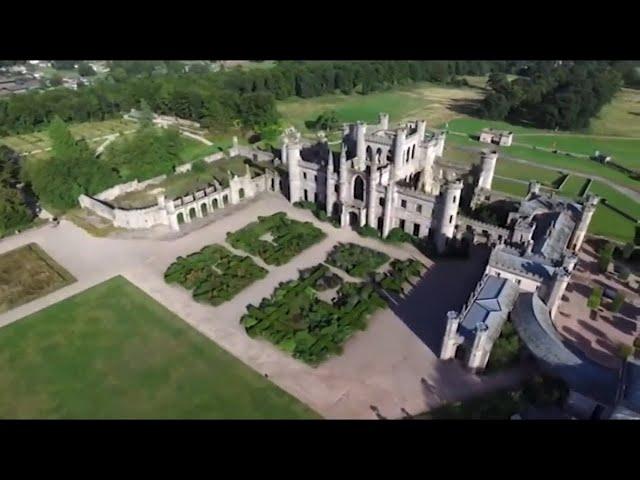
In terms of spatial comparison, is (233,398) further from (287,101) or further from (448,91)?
(448,91)

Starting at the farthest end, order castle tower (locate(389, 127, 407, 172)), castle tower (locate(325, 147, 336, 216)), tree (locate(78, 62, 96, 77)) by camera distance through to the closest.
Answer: tree (locate(78, 62, 96, 77)) → castle tower (locate(325, 147, 336, 216)) → castle tower (locate(389, 127, 407, 172))

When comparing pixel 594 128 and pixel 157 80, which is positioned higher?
pixel 157 80

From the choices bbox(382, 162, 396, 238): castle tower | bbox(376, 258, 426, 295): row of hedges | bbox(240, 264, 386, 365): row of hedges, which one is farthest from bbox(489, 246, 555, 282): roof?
bbox(382, 162, 396, 238): castle tower

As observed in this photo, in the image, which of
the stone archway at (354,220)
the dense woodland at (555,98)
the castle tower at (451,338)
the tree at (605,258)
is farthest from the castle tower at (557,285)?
the dense woodland at (555,98)

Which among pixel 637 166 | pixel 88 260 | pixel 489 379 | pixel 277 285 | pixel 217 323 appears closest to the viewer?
pixel 489 379

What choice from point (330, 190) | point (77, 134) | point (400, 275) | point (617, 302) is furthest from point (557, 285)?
point (77, 134)

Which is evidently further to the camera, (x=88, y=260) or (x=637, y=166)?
(x=637, y=166)

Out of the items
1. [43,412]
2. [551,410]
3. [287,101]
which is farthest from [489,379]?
[287,101]

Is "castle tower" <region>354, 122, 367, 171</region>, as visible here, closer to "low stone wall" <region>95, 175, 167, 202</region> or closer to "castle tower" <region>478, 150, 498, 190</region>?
"castle tower" <region>478, 150, 498, 190</region>
